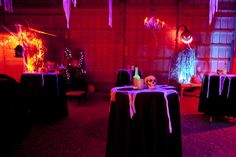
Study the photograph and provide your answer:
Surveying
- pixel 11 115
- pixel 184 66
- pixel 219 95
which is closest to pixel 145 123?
pixel 11 115

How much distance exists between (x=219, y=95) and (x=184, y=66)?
323 centimetres

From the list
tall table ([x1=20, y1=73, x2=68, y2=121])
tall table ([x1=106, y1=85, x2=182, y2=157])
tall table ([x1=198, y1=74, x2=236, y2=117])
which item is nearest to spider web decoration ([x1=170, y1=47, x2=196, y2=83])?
tall table ([x1=198, y1=74, x2=236, y2=117])

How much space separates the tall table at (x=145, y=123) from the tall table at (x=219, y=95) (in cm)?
235

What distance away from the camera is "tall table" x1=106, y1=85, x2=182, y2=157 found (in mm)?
2496

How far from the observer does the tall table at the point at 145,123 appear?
2.50 m

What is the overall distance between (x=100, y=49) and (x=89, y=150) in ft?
17.9

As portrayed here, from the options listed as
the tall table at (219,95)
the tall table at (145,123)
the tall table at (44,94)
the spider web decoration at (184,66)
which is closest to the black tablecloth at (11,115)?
the tall table at (44,94)

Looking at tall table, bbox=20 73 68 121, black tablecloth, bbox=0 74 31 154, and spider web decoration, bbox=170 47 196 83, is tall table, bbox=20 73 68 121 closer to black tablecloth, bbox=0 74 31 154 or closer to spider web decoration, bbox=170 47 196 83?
black tablecloth, bbox=0 74 31 154

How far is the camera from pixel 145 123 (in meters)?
2.52

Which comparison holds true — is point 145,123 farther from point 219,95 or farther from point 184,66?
point 184,66

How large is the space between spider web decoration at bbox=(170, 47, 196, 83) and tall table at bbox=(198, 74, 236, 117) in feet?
10.00

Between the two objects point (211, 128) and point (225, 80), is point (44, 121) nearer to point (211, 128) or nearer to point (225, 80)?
point (211, 128)

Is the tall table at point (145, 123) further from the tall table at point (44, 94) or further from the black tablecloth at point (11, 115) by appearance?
the tall table at point (44, 94)

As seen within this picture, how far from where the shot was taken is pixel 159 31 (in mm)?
7992
